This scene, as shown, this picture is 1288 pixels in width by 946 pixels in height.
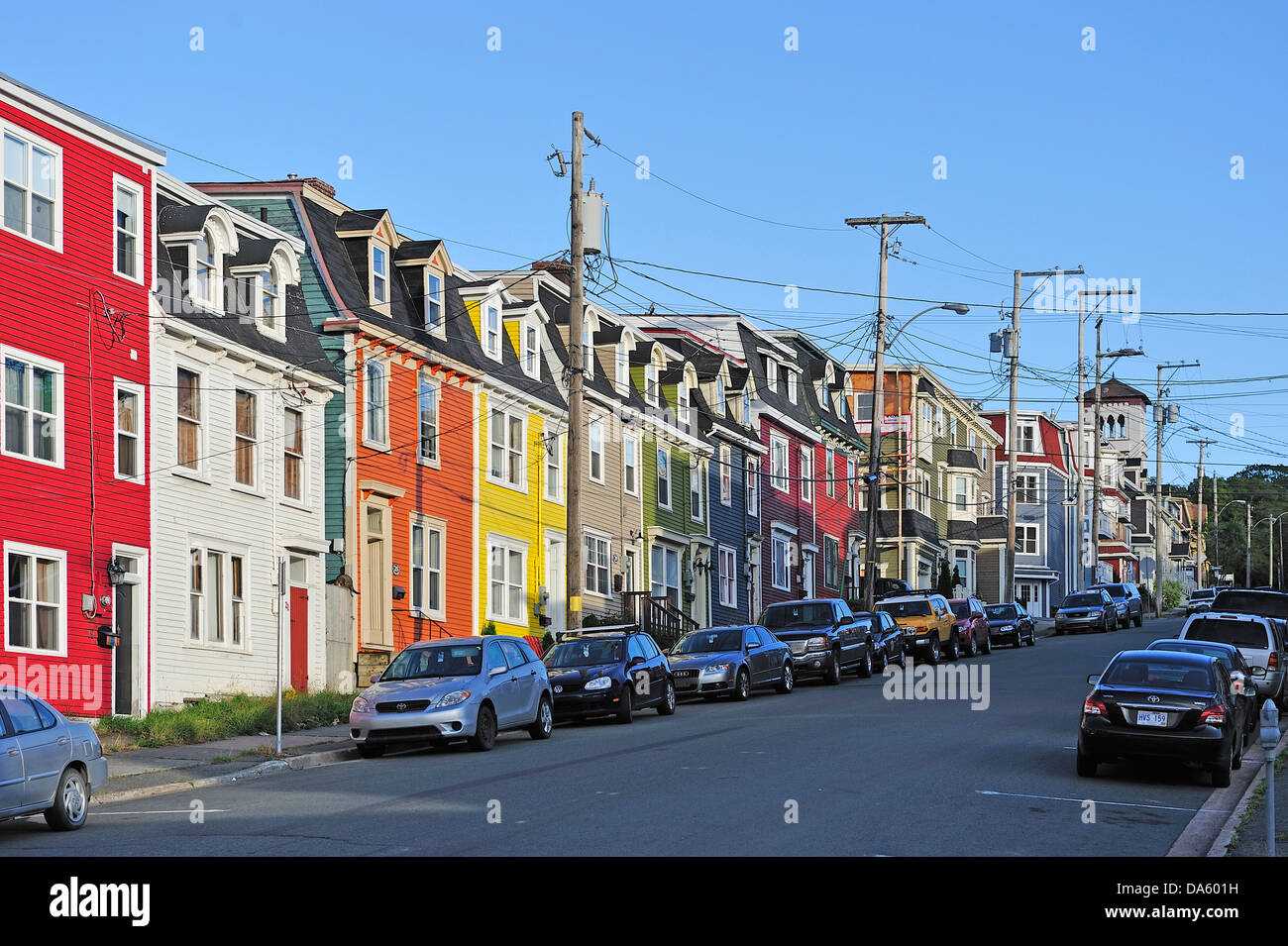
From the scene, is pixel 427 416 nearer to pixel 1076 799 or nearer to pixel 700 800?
pixel 700 800

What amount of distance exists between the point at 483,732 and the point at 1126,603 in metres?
51.0

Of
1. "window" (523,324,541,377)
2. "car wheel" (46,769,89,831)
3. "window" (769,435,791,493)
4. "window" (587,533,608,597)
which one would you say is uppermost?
"window" (523,324,541,377)

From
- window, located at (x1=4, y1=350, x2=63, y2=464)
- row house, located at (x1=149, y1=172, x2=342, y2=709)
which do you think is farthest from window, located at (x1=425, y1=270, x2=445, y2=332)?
window, located at (x1=4, y1=350, x2=63, y2=464)

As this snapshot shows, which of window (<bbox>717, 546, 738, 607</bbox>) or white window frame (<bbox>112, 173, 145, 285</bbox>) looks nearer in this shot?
white window frame (<bbox>112, 173, 145, 285</bbox>)

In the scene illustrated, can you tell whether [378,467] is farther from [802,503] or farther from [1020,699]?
[802,503]

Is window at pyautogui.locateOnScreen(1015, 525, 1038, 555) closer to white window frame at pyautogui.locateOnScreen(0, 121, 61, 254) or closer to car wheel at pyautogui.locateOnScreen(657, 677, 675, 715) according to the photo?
car wheel at pyautogui.locateOnScreen(657, 677, 675, 715)

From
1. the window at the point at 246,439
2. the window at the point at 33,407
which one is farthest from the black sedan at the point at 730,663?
the window at the point at 33,407

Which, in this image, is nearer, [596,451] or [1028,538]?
[596,451]

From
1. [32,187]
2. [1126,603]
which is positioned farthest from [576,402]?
[1126,603]

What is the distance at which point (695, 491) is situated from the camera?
51656mm

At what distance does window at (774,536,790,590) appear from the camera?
58.5 m

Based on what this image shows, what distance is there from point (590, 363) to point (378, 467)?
12.6 m

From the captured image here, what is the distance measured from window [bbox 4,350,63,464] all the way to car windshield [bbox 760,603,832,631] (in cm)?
1754
